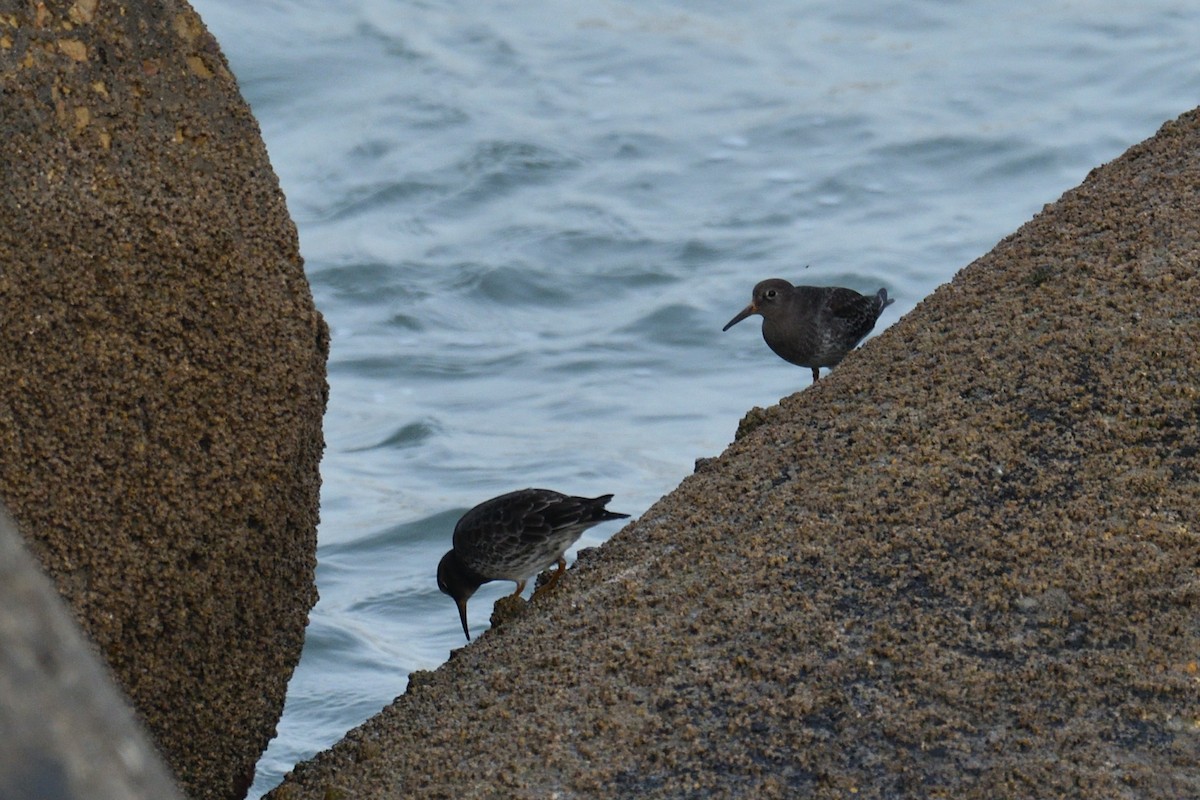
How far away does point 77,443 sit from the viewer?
11.3ft

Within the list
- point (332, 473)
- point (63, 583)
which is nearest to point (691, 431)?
point (332, 473)

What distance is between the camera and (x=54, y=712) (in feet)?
4.15

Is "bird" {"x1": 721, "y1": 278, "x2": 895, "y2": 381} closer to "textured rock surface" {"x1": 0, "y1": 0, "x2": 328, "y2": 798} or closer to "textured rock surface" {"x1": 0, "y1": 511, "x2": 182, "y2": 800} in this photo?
"textured rock surface" {"x1": 0, "y1": 0, "x2": 328, "y2": 798}

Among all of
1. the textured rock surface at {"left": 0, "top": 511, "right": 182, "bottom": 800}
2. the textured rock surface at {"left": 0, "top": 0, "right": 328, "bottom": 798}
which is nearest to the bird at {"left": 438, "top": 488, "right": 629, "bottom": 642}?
the textured rock surface at {"left": 0, "top": 0, "right": 328, "bottom": 798}

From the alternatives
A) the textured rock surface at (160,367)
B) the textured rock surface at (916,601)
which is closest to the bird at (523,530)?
the textured rock surface at (916,601)

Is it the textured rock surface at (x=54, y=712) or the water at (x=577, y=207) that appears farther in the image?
the water at (x=577, y=207)

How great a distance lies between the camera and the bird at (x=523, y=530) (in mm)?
5555

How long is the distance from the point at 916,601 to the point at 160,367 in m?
1.70

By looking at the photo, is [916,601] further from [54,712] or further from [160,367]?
[54,712]

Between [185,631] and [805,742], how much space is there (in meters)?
1.49

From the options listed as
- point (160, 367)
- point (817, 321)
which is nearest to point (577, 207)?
point (817, 321)

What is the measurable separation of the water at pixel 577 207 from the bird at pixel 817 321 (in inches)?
67.7

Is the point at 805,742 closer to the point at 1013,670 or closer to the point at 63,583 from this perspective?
the point at 1013,670

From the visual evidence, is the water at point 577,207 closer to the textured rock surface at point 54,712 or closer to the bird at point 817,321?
the bird at point 817,321
